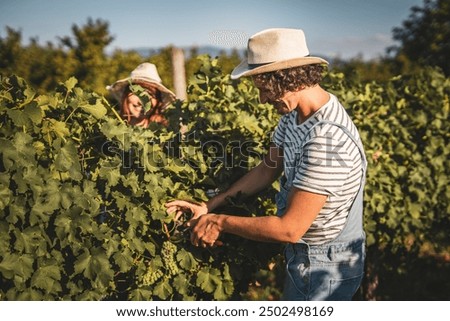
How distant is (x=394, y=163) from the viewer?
4824mm

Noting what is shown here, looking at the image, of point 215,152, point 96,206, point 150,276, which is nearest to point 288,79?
point 215,152

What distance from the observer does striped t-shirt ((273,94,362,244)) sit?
2164 millimetres

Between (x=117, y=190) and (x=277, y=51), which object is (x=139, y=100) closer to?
(x=117, y=190)

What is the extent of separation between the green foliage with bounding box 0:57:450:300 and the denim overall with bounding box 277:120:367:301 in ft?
1.38

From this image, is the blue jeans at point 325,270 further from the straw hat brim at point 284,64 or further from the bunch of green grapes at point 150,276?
the straw hat brim at point 284,64

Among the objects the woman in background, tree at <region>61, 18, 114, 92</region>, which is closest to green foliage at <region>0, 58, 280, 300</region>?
the woman in background

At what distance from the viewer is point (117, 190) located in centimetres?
246

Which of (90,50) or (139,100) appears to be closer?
(139,100)

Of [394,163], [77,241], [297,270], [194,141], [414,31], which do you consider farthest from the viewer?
[414,31]

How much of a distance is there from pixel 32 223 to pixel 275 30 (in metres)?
1.46

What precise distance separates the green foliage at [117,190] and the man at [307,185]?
0.24 m

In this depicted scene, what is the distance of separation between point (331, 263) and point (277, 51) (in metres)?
1.11
